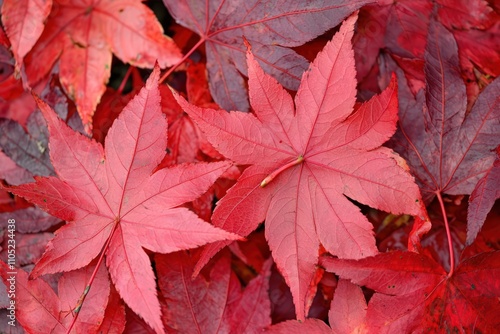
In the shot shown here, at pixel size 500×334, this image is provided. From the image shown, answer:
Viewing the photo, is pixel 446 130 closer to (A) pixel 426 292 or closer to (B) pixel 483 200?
(B) pixel 483 200

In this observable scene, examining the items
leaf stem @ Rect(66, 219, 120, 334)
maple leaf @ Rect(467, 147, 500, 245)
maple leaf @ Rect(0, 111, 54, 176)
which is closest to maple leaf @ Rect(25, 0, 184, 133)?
maple leaf @ Rect(0, 111, 54, 176)

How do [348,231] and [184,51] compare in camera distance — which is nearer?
[348,231]

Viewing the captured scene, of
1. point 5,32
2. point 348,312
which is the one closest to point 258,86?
point 348,312

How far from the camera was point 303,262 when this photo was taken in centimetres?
86

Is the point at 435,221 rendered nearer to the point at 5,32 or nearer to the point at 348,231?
the point at 348,231

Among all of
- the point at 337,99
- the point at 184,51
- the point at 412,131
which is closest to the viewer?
the point at 337,99

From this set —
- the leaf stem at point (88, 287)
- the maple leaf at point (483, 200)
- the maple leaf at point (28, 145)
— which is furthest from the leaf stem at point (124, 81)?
the maple leaf at point (483, 200)

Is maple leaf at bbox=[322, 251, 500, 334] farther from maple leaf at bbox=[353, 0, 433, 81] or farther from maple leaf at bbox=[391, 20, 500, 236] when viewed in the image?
maple leaf at bbox=[353, 0, 433, 81]

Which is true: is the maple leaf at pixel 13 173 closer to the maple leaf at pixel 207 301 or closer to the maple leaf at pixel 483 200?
the maple leaf at pixel 207 301

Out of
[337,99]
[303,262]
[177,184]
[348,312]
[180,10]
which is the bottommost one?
[348,312]


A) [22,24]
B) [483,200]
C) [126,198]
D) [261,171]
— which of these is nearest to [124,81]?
[22,24]

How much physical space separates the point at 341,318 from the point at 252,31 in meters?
0.64

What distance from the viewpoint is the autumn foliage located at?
0.86 meters

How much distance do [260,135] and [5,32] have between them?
68cm
